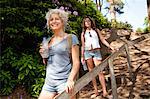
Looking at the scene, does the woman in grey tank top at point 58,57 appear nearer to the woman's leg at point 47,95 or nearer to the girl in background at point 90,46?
the woman's leg at point 47,95

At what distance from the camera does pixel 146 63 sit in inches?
378

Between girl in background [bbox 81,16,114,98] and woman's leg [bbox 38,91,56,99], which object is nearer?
woman's leg [bbox 38,91,56,99]

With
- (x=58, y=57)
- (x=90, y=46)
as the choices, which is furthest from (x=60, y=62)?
(x=90, y=46)

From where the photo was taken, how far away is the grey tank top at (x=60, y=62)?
3.83 meters

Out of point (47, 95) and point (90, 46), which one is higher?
point (90, 46)

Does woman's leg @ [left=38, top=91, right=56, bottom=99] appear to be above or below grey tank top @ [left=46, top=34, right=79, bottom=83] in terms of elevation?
below

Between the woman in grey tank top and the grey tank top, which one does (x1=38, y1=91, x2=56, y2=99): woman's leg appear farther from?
the grey tank top

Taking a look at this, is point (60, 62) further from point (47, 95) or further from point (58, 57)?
point (47, 95)

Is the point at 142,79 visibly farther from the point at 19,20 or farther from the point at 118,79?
the point at 19,20

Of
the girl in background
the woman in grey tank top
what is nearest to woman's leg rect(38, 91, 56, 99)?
the woman in grey tank top

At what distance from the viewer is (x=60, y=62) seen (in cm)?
386

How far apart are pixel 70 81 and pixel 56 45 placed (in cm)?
66

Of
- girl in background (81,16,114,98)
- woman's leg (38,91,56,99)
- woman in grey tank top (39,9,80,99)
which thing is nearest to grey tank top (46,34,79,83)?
woman in grey tank top (39,9,80,99)

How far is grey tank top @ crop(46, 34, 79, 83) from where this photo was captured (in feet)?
12.6
